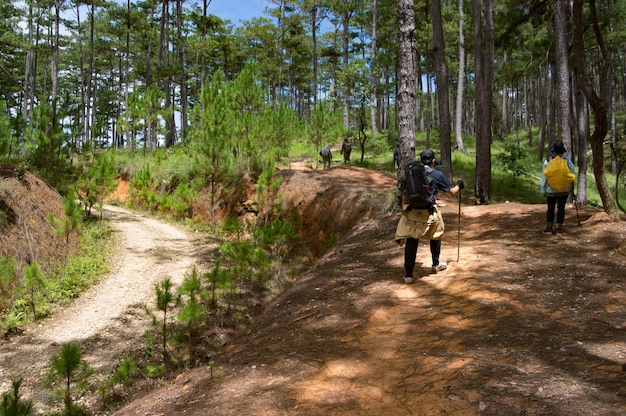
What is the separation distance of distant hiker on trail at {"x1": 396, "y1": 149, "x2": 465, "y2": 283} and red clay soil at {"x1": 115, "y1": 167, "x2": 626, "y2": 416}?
526 mm

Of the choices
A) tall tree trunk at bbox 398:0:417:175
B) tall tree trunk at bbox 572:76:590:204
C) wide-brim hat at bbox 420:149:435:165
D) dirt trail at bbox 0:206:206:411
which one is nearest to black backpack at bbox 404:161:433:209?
wide-brim hat at bbox 420:149:435:165

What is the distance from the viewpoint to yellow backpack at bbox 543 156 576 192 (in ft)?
19.8

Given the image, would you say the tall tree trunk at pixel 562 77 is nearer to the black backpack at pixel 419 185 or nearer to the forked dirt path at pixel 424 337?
the forked dirt path at pixel 424 337

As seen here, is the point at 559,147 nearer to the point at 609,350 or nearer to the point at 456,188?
the point at 456,188

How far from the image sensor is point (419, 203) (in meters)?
4.80

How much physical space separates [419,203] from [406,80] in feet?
13.9

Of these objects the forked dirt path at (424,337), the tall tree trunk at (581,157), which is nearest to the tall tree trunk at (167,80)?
the forked dirt path at (424,337)

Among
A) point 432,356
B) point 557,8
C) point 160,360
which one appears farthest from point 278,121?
point 432,356

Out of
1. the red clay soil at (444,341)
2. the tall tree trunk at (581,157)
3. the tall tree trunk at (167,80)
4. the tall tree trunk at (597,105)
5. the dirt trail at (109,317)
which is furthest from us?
the tall tree trunk at (167,80)

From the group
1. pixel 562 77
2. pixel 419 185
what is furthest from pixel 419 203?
pixel 562 77

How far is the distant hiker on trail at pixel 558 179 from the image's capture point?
606 cm

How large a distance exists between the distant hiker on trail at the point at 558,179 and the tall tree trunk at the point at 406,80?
258 centimetres

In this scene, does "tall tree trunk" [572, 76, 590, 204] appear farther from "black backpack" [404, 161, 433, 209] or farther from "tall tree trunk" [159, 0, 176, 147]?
"tall tree trunk" [159, 0, 176, 147]

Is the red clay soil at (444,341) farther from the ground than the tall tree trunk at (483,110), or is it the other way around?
the tall tree trunk at (483,110)
